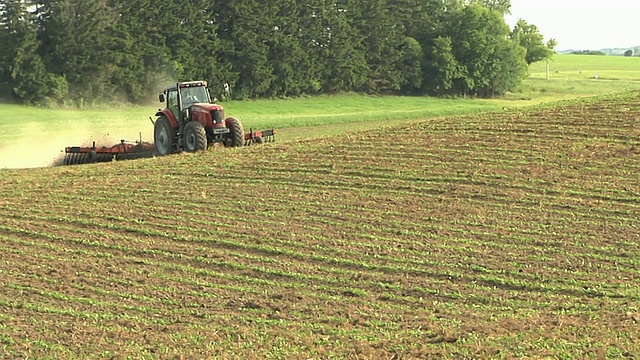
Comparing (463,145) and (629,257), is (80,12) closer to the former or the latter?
(463,145)

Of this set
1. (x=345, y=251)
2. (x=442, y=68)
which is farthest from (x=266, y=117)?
(x=345, y=251)

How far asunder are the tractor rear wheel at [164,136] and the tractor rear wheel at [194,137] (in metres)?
0.69

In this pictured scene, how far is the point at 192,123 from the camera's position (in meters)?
20.8

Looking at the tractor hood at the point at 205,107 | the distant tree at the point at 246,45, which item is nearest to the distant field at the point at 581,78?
the distant tree at the point at 246,45

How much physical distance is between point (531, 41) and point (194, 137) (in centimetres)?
7127

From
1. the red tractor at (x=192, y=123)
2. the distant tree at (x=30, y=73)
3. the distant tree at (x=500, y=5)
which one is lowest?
the red tractor at (x=192, y=123)

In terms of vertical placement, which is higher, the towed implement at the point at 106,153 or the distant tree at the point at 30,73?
the distant tree at the point at 30,73

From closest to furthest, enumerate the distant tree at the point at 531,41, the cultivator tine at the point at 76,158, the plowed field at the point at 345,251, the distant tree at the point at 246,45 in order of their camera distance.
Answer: the plowed field at the point at 345,251 → the cultivator tine at the point at 76,158 → the distant tree at the point at 246,45 → the distant tree at the point at 531,41

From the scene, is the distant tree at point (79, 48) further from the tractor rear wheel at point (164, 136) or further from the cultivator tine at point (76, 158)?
the tractor rear wheel at point (164, 136)

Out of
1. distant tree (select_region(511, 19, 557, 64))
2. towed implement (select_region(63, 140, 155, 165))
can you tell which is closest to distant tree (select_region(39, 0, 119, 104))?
towed implement (select_region(63, 140, 155, 165))

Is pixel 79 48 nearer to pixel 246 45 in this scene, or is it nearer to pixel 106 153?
pixel 246 45

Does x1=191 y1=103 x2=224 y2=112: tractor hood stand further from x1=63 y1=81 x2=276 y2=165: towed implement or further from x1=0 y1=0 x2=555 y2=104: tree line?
x1=0 y1=0 x2=555 y2=104: tree line

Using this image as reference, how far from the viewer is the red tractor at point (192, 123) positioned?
20.9m

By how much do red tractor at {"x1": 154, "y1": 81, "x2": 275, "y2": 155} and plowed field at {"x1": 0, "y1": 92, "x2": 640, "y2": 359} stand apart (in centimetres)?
228
